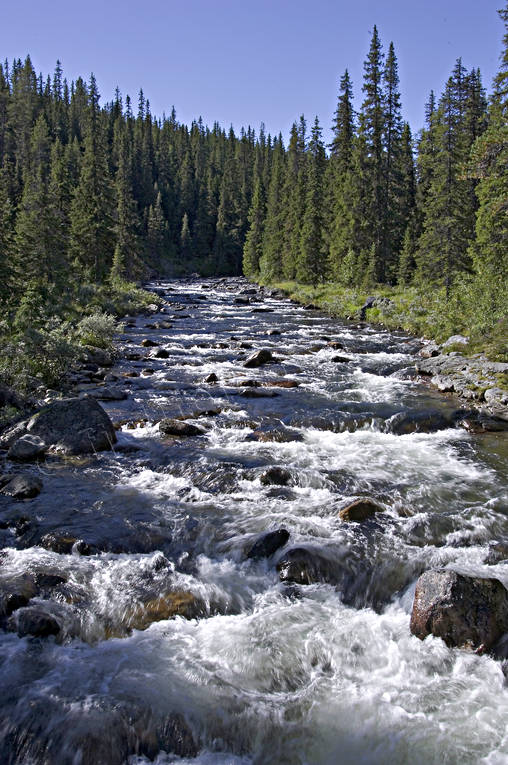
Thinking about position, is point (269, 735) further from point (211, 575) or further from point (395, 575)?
point (395, 575)

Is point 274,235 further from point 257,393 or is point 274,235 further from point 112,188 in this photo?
point 257,393

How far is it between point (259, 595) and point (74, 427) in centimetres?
694

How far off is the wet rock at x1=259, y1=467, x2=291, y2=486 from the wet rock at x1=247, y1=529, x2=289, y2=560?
231cm

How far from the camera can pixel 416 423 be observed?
45.6 ft

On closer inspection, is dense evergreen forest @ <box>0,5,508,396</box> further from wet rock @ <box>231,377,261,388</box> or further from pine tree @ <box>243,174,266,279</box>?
wet rock @ <box>231,377,261,388</box>

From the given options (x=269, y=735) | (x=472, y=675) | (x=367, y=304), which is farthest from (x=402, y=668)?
(x=367, y=304)

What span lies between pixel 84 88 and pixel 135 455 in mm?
149190

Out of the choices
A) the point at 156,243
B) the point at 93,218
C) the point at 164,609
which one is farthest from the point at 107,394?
the point at 156,243

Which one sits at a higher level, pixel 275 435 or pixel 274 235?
pixel 274 235

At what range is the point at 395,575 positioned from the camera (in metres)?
7.38

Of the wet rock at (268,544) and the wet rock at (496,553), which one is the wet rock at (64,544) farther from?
the wet rock at (496,553)

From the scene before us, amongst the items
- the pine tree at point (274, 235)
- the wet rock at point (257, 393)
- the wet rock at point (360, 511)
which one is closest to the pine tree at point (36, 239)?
the wet rock at point (257, 393)

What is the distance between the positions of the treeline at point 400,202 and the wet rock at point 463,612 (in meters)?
16.5

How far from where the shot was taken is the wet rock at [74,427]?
11.8m
